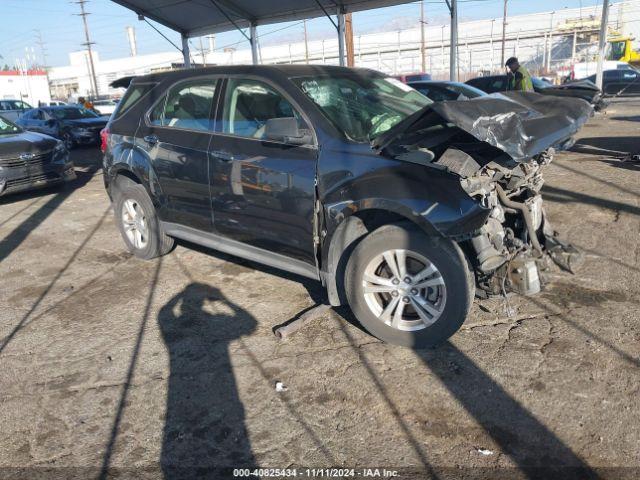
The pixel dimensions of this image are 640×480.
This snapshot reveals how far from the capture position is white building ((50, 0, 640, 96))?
45812mm

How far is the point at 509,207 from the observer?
374cm

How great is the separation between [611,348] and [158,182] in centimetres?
401

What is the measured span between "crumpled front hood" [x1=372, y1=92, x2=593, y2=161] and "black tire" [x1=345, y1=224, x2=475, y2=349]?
63 centimetres

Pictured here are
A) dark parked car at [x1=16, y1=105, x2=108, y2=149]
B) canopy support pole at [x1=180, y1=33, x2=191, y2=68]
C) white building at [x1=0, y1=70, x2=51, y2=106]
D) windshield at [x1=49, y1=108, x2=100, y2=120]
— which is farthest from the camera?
white building at [x1=0, y1=70, x2=51, y2=106]

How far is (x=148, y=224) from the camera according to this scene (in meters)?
5.46

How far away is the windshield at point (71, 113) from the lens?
1720 cm

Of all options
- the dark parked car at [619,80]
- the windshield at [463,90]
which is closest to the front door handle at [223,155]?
the windshield at [463,90]

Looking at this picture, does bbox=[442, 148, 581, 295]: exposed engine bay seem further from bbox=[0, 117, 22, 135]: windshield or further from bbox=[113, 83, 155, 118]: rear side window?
bbox=[0, 117, 22, 135]: windshield

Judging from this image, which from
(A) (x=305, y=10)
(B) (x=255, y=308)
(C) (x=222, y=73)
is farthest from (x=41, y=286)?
(A) (x=305, y=10)

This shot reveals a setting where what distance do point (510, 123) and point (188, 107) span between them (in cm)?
289

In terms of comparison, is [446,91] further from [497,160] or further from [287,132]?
[287,132]

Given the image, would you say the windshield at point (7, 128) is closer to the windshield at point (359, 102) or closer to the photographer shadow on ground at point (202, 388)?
the photographer shadow on ground at point (202, 388)

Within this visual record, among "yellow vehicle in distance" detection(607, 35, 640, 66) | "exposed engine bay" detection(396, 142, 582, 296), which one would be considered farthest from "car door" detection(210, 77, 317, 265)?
"yellow vehicle in distance" detection(607, 35, 640, 66)

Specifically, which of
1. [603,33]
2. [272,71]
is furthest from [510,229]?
[603,33]
